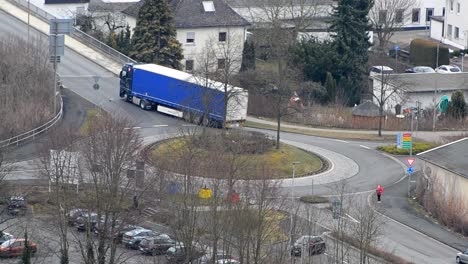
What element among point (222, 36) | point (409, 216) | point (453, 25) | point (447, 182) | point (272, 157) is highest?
point (453, 25)

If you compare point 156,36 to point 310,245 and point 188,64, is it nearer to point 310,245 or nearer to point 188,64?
point 188,64

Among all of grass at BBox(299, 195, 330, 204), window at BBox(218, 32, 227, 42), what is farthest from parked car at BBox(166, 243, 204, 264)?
window at BBox(218, 32, 227, 42)

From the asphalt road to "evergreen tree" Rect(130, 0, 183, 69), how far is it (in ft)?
8.98

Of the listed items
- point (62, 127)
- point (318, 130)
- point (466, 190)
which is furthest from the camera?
point (318, 130)

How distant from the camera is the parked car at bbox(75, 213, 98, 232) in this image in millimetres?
50750

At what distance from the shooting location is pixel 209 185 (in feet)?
180

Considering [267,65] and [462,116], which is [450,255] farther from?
[267,65]

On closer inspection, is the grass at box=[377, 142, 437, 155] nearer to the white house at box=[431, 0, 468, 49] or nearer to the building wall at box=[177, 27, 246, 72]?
the building wall at box=[177, 27, 246, 72]

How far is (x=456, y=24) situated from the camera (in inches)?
3954

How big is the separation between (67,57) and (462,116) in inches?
969

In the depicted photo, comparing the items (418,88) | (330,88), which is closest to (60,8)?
(330,88)

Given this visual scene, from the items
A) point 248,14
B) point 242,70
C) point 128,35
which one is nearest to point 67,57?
point 128,35

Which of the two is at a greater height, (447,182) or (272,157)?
(272,157)

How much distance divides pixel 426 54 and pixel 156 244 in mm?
46602
